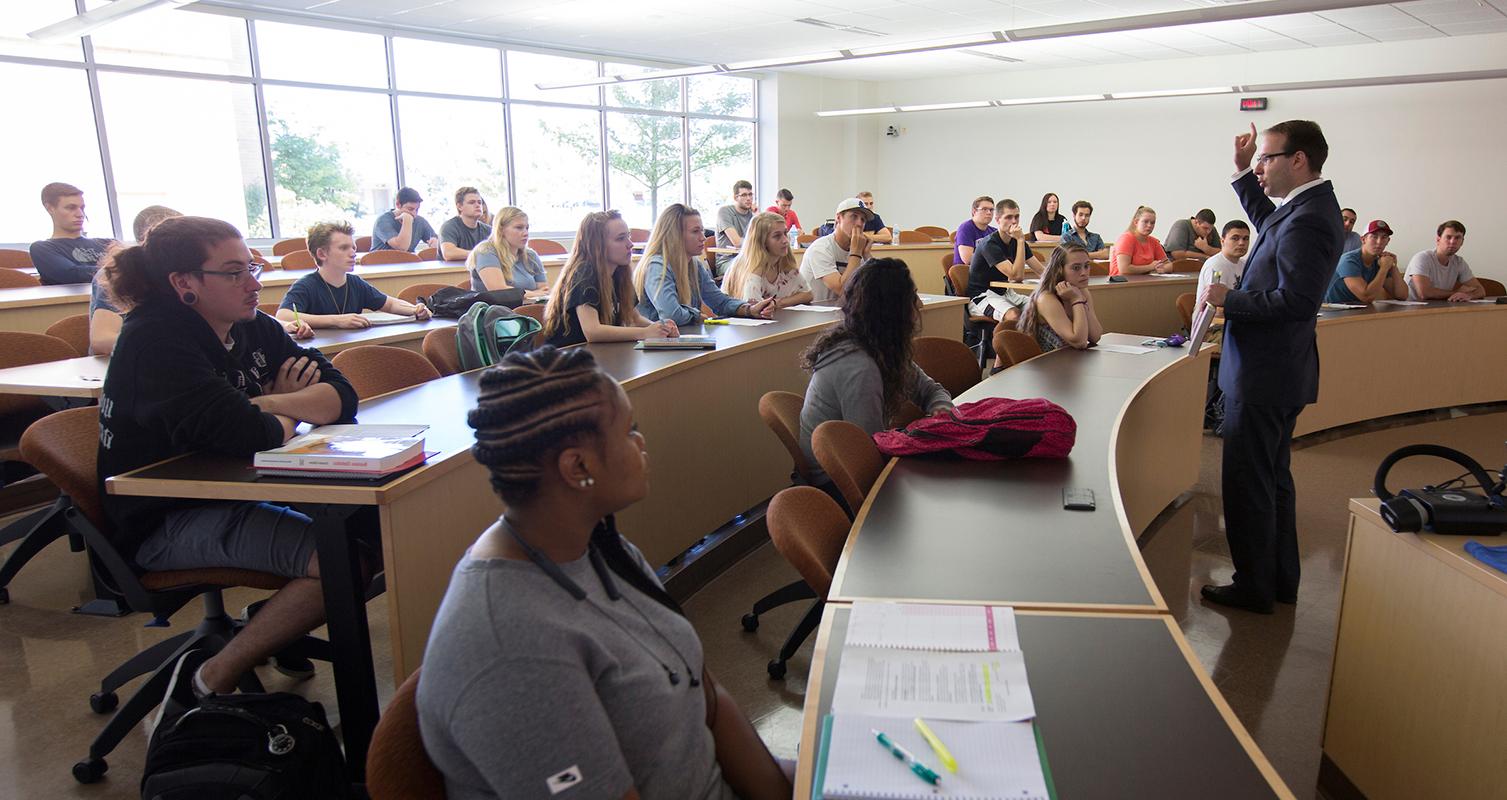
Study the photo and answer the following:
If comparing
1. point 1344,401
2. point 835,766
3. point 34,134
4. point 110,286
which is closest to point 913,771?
point 835,766

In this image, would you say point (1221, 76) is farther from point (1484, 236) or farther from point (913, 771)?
point (913, 771)

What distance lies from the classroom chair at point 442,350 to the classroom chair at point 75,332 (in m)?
1.74

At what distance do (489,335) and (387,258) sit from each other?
4.10 m

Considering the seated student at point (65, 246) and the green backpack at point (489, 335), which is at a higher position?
the seated student at point (65, 246)

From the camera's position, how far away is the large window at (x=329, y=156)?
9109 millimetres

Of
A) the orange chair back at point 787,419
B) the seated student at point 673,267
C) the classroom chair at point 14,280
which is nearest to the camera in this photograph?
the orange chair back at point 787,419

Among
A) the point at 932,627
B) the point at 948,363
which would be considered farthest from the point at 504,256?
the point at 932,627

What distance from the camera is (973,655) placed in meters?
1.36

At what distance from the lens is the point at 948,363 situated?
397 cm

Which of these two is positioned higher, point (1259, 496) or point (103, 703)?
point (1259, 496)

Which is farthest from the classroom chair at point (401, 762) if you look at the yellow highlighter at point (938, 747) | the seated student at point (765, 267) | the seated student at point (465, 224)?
the seated student at point (465, 224)

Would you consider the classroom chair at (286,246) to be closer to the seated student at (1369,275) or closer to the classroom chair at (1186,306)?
the classroom chair at (1186,306)

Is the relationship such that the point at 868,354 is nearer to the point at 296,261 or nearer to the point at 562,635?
the point at 562,635

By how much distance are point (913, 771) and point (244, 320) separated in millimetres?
2014
